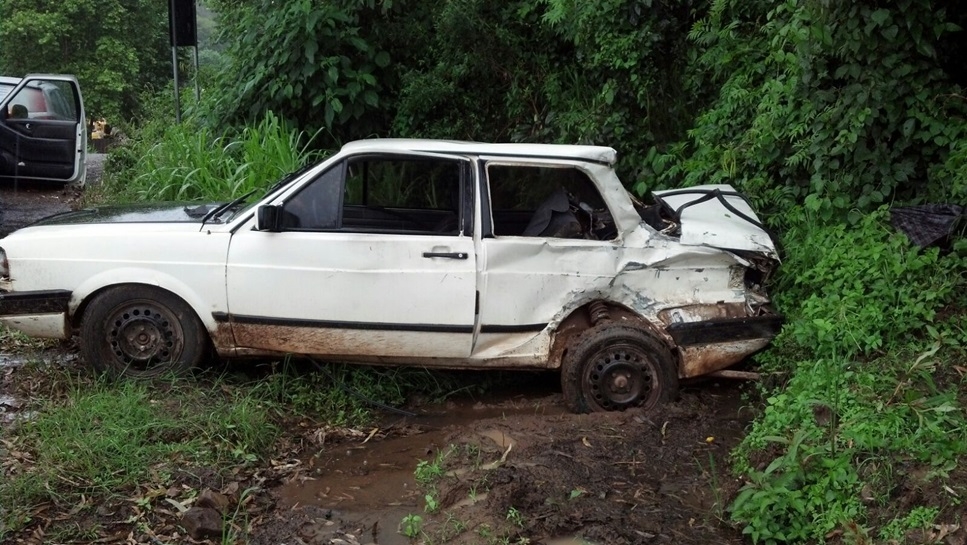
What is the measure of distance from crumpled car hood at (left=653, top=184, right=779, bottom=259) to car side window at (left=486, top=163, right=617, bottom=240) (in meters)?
0.52

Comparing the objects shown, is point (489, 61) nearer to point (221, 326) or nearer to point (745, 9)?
point (745, 9)

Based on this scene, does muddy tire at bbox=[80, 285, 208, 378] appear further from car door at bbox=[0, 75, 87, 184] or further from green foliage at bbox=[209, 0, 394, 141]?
car door at bbox=[0, 75, 87, 184]

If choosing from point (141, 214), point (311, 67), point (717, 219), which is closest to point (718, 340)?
point (717, 219)

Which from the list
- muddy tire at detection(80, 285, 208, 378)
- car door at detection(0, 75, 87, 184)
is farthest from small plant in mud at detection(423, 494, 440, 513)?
car door at detection(0, 75, 87, 184)

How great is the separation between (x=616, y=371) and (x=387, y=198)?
1.91 m

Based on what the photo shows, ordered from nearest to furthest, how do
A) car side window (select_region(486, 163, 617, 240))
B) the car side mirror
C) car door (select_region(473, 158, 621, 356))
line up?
the car side mirror → car door (select_region(473, 158, 621, 356)) → car side window (select_region(486, 163, 617, 240))

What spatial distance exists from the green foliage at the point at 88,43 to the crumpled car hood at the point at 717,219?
2409 cm

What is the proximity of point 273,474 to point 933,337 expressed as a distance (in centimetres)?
381

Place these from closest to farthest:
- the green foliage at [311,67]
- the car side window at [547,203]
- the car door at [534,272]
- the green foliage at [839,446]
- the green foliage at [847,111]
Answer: the green foliage at [839,446] < the car door at [534,272] < the car side window at [547,203] < the green foliage at [847,111] < the green foliage at [311,67]

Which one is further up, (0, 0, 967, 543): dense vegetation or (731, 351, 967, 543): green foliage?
(0, 0, 967, 543): dense vegetation

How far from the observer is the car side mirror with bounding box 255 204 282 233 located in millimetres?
5254

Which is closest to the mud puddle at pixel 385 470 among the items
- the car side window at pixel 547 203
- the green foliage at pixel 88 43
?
the car side window at pixel 547 203

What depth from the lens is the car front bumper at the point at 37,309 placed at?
17.8 ft

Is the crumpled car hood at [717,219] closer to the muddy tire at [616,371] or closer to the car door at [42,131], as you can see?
the muddy tire at [616,371]
